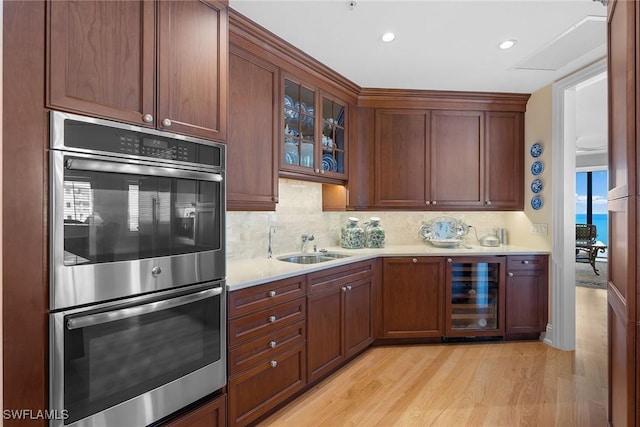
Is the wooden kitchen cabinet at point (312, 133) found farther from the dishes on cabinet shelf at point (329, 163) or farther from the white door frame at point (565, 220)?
the white door frame at point (565, 220)

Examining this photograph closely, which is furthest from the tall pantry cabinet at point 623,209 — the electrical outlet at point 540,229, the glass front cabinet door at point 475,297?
the electrical outlet at point 540,229

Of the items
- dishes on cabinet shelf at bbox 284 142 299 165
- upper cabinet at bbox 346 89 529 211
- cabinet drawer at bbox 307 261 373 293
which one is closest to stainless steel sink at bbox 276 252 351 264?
cabinet drawer at bbox 307 261 373 293

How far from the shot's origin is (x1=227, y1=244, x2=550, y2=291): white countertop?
2.02 metres

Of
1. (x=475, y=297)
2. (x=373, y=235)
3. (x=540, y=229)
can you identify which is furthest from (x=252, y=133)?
(x=540, y=229)

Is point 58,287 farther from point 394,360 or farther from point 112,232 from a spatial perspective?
point 394,360

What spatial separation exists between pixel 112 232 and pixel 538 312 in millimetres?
3597

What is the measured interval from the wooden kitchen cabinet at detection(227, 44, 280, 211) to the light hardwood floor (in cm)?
137

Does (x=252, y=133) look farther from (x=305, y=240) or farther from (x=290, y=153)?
(x=305, y=240)

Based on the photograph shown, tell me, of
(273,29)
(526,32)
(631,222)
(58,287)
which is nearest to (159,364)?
(58,287)

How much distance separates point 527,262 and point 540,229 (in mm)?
372

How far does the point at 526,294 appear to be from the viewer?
335 centimetres

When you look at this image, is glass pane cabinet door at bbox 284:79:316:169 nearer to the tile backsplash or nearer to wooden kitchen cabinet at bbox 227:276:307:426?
the tile backsplash

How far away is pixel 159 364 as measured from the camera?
1482 mm

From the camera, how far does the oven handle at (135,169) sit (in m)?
1.21
